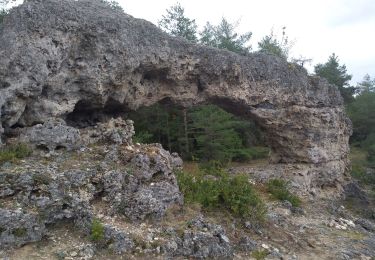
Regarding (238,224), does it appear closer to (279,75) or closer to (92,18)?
(92,18)

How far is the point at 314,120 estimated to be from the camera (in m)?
17.1

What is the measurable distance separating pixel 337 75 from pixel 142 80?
29.1m

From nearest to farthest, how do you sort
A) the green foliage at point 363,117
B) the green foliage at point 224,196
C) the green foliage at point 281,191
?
the green foliage at point 224,196 → the green foliage at point 281,191 → the green foliage at point 363,117

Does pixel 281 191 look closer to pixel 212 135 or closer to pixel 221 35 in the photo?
pixel 212 135

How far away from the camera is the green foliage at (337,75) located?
3825 centimetres

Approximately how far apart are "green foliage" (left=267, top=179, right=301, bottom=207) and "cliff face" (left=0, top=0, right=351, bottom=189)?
160cm

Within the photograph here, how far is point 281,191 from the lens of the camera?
1457 cm

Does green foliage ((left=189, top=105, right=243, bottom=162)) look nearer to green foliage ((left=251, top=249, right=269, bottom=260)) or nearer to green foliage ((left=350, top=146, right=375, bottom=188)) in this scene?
green foliage ((left=350, top=146, right=375, bottom=188))

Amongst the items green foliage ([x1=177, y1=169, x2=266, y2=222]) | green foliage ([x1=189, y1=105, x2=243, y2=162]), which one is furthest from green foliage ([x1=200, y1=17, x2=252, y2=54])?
green foliage ([x1=177, y1=169, x2=266, y2=222])

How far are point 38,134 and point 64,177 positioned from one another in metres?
1.67

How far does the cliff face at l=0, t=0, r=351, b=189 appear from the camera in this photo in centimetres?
1045

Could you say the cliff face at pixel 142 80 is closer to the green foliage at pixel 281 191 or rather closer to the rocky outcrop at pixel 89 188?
the rocky outcrop at pixel 89 188

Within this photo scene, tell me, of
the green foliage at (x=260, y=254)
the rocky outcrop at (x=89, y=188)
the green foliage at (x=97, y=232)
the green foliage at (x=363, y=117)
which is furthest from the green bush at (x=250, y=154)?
the green foliage at (x=97, y=232)

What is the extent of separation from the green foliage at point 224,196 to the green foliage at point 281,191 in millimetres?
3019
